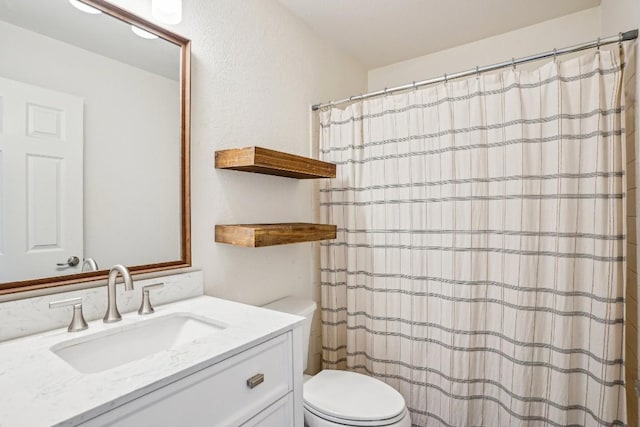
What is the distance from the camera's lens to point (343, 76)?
2.36 metres

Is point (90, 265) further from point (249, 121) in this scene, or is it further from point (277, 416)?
point (249, 121)

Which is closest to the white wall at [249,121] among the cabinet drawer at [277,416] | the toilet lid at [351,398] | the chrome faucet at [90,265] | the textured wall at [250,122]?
the textured wall at [250,122]

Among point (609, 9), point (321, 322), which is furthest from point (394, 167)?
point (609, 9)

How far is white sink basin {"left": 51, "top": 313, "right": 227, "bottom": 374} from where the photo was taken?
929mm

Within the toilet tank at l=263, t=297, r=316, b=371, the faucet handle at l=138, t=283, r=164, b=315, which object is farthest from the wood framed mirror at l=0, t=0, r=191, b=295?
the toilet tank at l=263, t=297, r=316, b=371

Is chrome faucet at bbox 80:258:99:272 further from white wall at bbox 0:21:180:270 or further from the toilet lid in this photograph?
the toilet lid

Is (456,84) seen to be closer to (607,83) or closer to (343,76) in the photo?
(607,83)

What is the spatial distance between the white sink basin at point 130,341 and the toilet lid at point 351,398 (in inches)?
24.7

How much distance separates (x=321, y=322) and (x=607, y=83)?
1.83 meters

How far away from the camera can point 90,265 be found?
1.10 m

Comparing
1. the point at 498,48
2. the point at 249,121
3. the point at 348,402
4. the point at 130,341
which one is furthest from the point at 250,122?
the point at 498,48

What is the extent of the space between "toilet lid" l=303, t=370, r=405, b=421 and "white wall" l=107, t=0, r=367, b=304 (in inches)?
19.4

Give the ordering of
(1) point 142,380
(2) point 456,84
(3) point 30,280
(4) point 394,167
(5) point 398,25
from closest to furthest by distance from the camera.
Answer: (1) point 142,380 < (3) point 30,280 < (2) point 456,84 < (4) point 394,167 < (5) point 398,25

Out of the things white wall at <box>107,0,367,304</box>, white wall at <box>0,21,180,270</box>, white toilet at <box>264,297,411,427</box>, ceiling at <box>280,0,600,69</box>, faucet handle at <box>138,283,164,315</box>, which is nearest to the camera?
white wall at <box>0,21,180,270</box>
